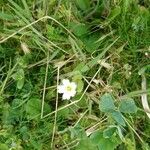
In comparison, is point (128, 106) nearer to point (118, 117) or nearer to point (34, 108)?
point (118, 117)

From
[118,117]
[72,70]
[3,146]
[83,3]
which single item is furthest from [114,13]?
[3,146]

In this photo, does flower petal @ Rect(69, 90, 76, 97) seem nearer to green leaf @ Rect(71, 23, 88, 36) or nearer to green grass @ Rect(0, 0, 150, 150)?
green grass @ Rect(0, 0, 150, 150)

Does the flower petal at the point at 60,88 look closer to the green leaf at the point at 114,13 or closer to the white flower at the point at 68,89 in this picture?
the white flower at the point at 68,89

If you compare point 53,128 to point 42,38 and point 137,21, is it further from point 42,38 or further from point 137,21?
point 137,21

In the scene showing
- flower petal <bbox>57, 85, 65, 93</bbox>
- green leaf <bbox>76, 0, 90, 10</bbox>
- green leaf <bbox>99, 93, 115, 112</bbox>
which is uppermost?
green leaf <bbox>76, 0, 90, 10</bbox>

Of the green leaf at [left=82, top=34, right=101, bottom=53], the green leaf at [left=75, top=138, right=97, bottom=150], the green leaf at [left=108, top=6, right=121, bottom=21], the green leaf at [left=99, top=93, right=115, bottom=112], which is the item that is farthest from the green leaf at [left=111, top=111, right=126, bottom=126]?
the green leaf at [left=108, top=6, right=121, bottom=21]
